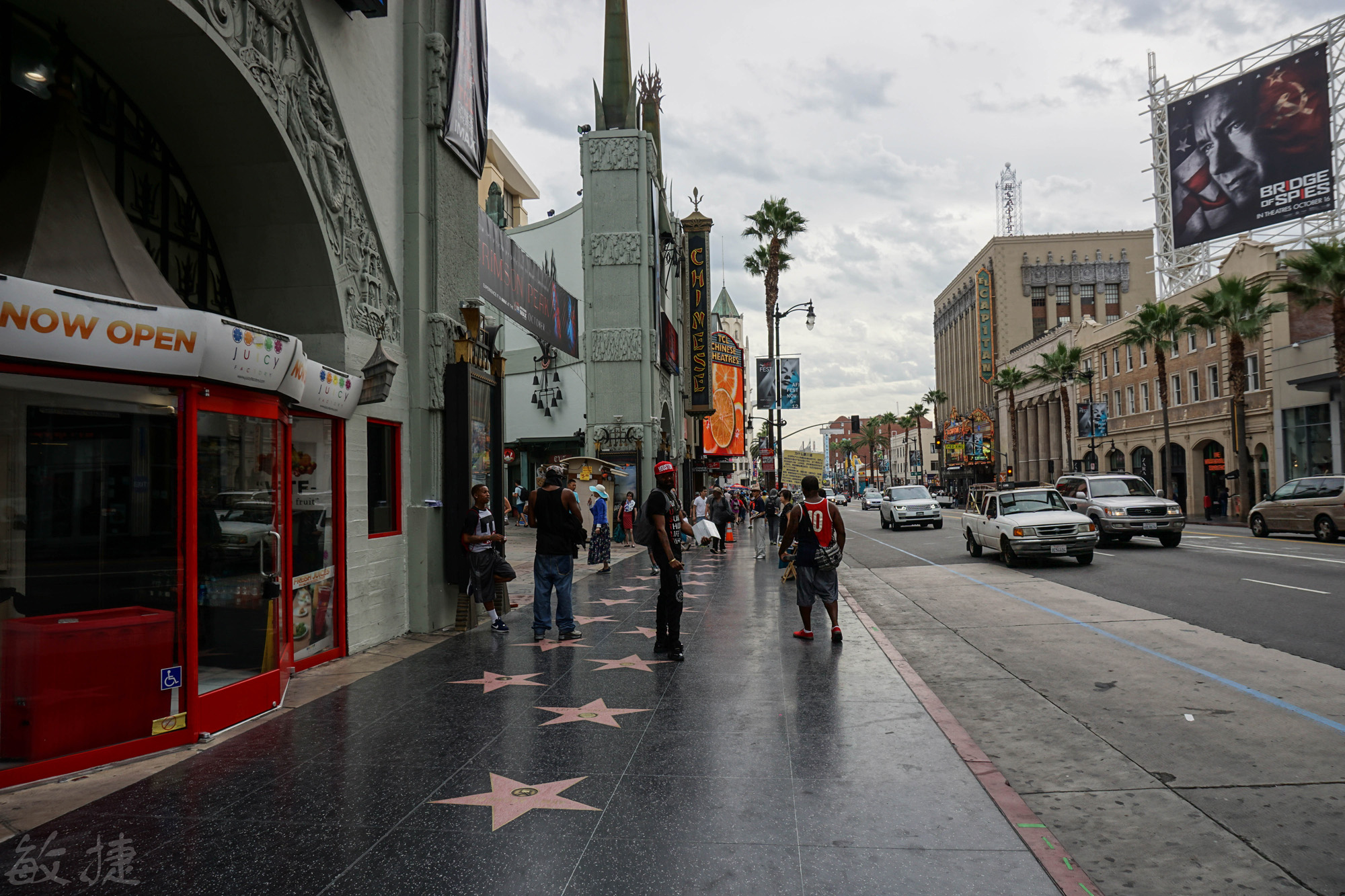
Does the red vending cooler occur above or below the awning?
below

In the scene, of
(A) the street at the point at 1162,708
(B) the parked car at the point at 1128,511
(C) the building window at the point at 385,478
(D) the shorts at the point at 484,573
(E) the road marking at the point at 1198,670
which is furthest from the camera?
(B) the parked car at the point at 1128,511

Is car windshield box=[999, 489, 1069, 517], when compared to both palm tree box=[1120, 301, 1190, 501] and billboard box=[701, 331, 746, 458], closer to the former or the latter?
palm tree box=[1120, 301, 1190, 501]

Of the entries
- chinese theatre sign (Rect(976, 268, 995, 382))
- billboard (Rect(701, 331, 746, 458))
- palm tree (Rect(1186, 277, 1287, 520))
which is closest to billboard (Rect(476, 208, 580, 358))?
billboard (Rect(701, 331, 746, 458))

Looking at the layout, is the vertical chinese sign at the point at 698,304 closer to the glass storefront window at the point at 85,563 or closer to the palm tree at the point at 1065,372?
the palm tree at the point at 1065,372

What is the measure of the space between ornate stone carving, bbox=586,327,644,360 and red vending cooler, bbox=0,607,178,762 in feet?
88.3

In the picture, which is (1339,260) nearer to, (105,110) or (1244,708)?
(1244,708)

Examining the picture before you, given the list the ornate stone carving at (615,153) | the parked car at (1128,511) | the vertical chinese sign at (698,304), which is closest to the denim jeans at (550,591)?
the parked car at (1128,511)

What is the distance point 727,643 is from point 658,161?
30.6 meters

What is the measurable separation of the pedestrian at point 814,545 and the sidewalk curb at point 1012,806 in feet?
6.58

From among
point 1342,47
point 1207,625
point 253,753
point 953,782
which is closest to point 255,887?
point 253,753

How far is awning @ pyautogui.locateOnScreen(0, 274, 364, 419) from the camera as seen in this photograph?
4969mm

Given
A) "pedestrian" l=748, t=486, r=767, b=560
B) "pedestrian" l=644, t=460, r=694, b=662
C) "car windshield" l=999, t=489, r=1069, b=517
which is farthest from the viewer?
"pedestrian" l=748, t=486, r=767, b=560

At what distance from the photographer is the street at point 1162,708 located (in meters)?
4.16

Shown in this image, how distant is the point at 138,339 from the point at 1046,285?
96.0m
